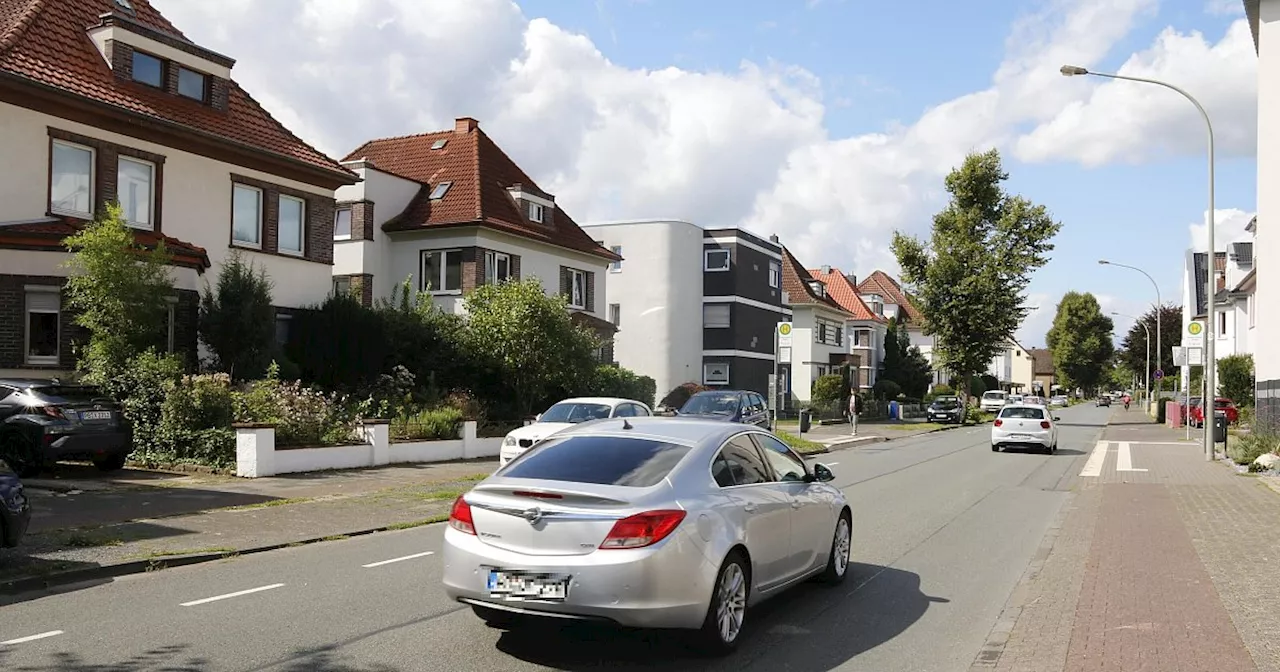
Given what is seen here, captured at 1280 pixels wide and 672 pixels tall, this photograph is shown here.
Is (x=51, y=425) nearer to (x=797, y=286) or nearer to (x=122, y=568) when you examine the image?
(x=122, y=568)

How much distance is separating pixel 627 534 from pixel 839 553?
3.45 m

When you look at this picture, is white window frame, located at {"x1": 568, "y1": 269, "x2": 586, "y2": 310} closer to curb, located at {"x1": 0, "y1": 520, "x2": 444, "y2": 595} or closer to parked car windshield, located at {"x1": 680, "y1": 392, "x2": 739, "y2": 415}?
parked car windshield, located at {"x1": 680, "y1": 392, "x2": 739, "y2": 415}

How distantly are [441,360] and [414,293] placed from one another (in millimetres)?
9188

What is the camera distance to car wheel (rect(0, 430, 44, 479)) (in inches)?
619

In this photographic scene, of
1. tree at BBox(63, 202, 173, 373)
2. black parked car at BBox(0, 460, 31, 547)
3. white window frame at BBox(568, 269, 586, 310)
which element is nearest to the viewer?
black parked car at BBox(0, 460, 31, 547)

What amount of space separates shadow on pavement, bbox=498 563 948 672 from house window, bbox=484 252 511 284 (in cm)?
2879

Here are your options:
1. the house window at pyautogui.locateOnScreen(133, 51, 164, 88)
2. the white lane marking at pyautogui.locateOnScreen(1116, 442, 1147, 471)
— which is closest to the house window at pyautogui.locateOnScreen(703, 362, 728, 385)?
the white lane marking at pyautogui.locateOnScreen(1116, 442, 1147, 471)

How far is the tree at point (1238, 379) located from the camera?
46.7 metres

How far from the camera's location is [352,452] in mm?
19781

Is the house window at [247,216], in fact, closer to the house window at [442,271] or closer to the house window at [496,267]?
the house window at [442,271]

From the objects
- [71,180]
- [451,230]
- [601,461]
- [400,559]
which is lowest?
[400,559]

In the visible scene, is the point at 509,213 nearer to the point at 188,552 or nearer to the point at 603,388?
the point at 603,388

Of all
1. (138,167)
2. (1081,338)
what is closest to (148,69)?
(138,167)

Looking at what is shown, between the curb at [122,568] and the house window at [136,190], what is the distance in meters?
14.6
